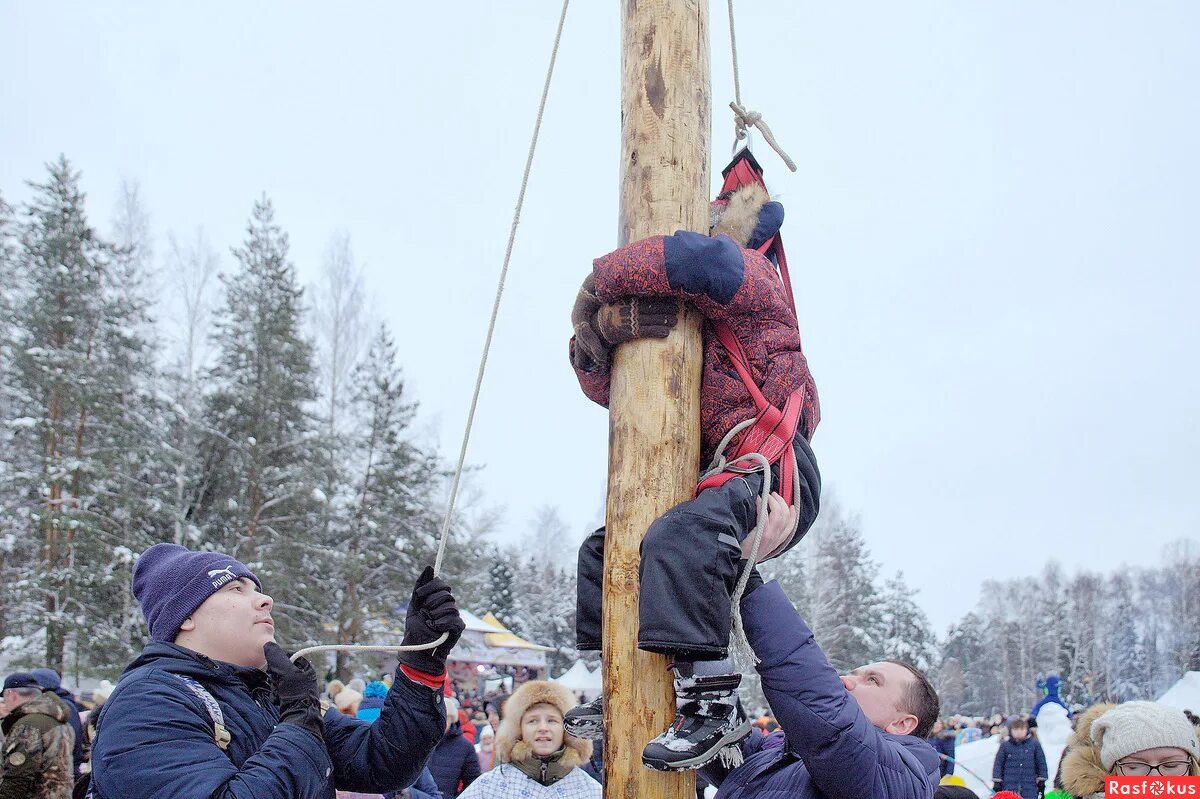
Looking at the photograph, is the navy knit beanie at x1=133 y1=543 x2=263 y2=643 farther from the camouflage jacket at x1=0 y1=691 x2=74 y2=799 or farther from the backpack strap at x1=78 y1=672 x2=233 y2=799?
the camouflage jacket at x1=0 y1=691 x2=74 y2=799

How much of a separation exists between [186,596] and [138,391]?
21.3 m

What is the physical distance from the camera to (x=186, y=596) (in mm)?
2426

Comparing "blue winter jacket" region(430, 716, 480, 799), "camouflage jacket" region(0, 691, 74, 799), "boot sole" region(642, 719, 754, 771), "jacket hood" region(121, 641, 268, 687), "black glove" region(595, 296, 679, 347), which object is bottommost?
"blue winter jacket" region(430, 716, 480, 799)

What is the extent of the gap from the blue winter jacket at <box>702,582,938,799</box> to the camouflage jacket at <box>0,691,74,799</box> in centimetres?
456

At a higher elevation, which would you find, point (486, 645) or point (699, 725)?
point (699, 725)

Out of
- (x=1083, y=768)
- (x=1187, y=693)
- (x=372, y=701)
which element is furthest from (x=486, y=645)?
(x=1083, y=768)

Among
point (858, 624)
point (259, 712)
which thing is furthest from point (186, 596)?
point (858, 624)

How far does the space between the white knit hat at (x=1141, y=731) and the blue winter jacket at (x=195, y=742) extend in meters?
2.64

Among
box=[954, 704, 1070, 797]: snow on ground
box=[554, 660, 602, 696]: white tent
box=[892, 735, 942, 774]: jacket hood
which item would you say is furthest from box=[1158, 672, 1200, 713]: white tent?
box=[892, 735, 942, 774]: jacket hood

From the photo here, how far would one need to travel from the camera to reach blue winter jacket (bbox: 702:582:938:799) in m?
2.23

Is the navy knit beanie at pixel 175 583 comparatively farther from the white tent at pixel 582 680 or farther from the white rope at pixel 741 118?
the white tent at pixel 582 680

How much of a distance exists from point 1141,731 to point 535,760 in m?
2.70

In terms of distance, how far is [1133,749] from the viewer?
3.08 meters

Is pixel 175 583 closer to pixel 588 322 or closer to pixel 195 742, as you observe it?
pixel 195 742
